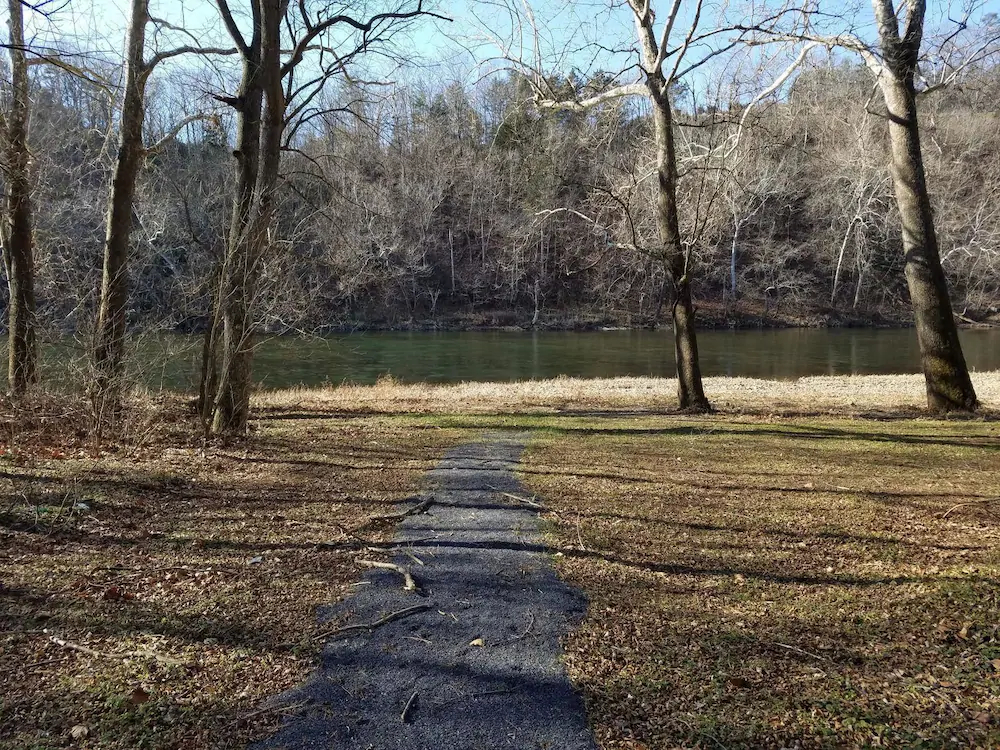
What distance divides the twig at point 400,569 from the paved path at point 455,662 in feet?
0.17

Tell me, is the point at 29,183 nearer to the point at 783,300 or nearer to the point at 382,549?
the point at 382,549

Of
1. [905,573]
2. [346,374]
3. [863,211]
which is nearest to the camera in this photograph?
[905,573]

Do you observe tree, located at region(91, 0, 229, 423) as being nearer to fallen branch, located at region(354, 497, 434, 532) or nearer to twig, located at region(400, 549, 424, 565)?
fallen branch, located at region(354, 497, 434, 532)

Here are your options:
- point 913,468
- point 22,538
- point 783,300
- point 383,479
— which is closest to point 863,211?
point 783,300

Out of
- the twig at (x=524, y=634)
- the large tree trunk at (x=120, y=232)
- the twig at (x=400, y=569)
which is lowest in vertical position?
the twig at (x=524, y=634)

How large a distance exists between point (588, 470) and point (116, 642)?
470 centimetres

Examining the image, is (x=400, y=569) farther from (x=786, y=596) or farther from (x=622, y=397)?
(x=622, y=397)

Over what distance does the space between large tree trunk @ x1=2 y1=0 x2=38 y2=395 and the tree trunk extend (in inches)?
509

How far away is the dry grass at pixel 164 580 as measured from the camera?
286 centimetres

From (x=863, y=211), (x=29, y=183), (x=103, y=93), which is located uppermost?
(x=863, y=211)

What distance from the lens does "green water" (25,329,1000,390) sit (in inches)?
988

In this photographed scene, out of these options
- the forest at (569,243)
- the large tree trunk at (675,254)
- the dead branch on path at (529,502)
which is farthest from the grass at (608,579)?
the forest at (569,243)

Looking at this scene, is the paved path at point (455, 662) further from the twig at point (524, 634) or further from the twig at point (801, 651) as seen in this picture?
the twig at point (801, 651)

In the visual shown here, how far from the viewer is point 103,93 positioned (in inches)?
378
